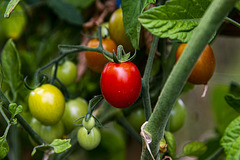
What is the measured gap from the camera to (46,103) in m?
0.50

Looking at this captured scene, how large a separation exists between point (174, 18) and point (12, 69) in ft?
1.21

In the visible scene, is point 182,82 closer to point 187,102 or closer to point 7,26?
point 7,26

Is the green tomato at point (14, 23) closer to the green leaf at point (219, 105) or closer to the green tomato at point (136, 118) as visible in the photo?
the green tomato at point (136, 118)

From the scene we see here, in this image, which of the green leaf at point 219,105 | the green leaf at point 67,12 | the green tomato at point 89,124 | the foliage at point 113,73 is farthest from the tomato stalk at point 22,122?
the green leaf at point 219,105

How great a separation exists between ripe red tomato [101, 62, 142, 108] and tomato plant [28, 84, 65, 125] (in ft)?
0.39

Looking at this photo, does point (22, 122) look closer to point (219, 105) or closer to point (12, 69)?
point (12, 69)

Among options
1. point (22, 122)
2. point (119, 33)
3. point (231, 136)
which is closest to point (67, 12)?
point (119, 33)

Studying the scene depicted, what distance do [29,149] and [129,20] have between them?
0.62 m

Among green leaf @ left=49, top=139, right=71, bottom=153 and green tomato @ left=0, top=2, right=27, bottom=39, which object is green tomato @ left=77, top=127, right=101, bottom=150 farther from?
green tomato @ left=0, top=2, right=27, bottom=39

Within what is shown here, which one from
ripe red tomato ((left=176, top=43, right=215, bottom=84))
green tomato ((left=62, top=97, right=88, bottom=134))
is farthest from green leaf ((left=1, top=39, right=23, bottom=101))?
ripe red tomato ((left=176, top=43, right=215, bottom=84))

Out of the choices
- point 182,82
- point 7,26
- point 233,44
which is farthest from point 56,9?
point 233,44

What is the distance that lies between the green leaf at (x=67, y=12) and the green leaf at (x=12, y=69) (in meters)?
0.20

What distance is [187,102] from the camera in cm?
150

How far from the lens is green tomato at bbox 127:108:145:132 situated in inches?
25.0
